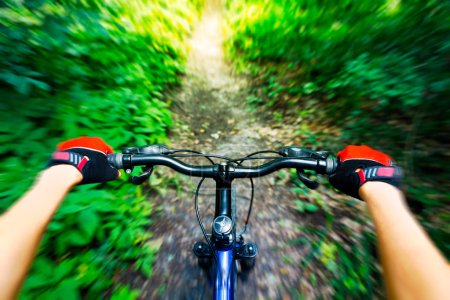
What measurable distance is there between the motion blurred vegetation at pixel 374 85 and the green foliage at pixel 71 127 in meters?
2.29

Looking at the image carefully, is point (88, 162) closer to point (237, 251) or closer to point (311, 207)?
point (237, 251)

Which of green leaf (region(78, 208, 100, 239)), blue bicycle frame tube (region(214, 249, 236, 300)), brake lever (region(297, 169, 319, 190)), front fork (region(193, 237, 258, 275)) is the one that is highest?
brake lever (region(297, 169, 319, 190))

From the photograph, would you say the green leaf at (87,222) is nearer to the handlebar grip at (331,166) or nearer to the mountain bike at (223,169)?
the mountain bike at (223,169)

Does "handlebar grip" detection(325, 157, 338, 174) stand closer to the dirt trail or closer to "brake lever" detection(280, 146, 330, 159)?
"brake lever" detection(280, 146, 330, 159)

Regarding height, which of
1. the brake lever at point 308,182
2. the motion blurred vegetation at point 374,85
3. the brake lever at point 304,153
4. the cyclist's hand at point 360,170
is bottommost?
the brake lever at point 308,182

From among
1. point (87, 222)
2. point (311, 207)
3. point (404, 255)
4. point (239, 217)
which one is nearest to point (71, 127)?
point (87, 222)

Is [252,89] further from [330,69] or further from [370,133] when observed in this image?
[370,133]

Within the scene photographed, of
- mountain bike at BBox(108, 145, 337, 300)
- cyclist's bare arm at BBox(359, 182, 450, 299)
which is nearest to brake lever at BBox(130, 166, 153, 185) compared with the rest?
mountain bike at BBox(108, 145, 337, 300)

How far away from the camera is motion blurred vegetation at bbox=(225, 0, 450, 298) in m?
2.14

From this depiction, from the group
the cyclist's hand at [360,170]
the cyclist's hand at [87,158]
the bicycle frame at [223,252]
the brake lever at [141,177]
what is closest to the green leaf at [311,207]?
the cyclist's hand at [360,170]

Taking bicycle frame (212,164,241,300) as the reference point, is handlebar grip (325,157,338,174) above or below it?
above

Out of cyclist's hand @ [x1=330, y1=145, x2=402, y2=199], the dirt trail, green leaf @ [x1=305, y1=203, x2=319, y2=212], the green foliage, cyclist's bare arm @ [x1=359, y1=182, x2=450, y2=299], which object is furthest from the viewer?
green leaf @ [x1=305, y1=203, x2=319, y2=212]

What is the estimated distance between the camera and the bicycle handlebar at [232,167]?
1354 mm

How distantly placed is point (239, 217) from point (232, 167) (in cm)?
176
